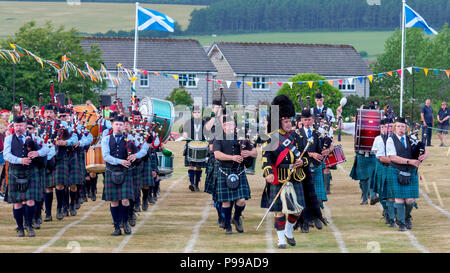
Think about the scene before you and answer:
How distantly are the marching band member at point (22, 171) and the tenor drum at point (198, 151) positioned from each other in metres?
5.79

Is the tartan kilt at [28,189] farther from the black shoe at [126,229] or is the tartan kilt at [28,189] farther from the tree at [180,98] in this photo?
the tree at [180,98]

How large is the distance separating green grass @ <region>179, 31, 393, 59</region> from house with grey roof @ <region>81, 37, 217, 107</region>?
33.7 m

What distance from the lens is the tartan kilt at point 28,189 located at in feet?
36.8

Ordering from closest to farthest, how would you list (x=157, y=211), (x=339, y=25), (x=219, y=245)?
(x=219, y=245), (x=157, y=211), (x=339, y=25)

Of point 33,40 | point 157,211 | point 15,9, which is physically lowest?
point 157,211

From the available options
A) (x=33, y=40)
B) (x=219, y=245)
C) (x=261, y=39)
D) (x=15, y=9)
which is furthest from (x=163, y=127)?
(x=261, y=39)

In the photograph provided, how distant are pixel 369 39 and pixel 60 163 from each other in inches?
3536

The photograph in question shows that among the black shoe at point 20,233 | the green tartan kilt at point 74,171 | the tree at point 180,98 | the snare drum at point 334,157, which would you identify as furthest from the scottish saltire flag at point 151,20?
the tree at point 180,98

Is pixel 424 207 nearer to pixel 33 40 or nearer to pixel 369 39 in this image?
pixel 33 40

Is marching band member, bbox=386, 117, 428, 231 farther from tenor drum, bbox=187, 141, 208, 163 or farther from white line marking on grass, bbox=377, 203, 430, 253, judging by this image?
tenor drum, bbox=187, 141, 208, 163

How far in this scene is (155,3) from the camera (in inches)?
4198

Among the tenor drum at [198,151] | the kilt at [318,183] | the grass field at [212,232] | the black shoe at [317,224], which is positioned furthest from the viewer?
the tenor drum at [198,151]

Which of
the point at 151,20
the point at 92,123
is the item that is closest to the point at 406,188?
the point at 92,123

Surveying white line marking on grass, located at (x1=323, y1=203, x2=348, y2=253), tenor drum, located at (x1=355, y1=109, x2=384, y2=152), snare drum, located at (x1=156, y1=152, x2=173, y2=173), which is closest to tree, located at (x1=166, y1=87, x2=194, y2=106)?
snare drum, located at (x1=156, y1=152, x2=173, y2=173)
